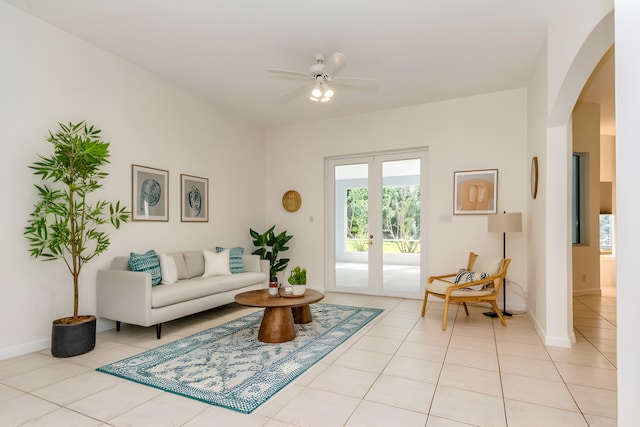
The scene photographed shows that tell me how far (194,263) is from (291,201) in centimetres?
240

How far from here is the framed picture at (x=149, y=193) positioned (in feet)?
13.8

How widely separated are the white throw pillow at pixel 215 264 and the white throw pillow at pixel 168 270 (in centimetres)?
54

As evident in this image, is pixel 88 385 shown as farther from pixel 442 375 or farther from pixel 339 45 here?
pixel 339 45

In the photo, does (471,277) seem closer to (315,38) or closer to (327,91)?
(327,91)

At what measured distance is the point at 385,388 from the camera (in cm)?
250

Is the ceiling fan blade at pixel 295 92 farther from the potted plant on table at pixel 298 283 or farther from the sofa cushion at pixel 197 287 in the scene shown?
the sofa cushion at pixel 197 287

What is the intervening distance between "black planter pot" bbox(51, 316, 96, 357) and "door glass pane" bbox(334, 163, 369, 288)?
393cm

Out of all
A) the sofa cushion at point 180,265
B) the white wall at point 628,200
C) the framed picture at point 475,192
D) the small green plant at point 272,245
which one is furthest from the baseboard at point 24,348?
the framed picture at point 475,192

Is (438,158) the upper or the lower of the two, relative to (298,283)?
upper

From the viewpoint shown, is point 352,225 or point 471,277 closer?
point 471,277

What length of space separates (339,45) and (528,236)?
343cm

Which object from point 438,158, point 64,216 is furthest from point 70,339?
point 438,158

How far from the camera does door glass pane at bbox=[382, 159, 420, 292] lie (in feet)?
18.5

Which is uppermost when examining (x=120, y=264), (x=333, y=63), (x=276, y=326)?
(x=333, y=63)
